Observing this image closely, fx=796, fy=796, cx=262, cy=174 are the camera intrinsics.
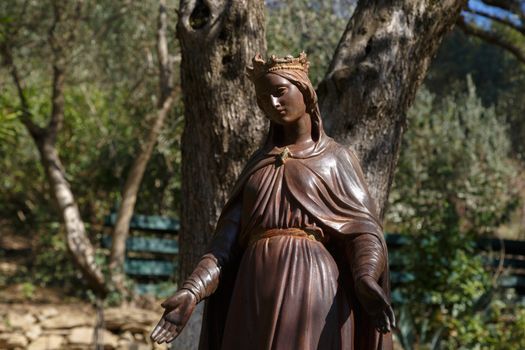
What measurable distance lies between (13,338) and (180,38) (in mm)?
5958

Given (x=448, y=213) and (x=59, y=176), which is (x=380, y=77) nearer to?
(x=448, y=213)

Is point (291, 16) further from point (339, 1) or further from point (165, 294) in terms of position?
point (165, 294)

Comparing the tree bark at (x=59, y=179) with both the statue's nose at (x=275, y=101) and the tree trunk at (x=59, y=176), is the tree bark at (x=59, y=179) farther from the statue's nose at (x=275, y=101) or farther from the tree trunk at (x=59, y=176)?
the statue's nose at (x=275, y=101)

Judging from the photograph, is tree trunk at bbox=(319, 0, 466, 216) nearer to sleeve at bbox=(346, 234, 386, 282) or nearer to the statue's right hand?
sleeve at bbox=(346, 234, 386, 282)

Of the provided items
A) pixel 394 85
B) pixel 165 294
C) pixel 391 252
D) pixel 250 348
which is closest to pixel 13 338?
pixel 165 294

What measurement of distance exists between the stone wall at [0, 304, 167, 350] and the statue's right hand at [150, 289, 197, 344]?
22.4ft

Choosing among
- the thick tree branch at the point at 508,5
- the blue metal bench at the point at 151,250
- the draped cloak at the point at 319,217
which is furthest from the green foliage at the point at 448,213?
the draped cloak at the point at 319,217

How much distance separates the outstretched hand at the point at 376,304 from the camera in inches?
117

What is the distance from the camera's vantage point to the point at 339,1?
11.1m

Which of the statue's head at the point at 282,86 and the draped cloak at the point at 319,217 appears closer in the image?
the draped cloak at the point at 319,217

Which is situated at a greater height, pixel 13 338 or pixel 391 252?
pixel 391 252

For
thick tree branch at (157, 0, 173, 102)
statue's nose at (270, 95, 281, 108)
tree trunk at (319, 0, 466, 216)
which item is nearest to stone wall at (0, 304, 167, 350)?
thick tree branch at (157, 0, 173, 102)

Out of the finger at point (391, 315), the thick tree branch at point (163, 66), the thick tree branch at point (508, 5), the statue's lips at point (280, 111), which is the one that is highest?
the thick tree branch at point (508, 5)

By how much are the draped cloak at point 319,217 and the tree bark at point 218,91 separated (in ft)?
5.50
